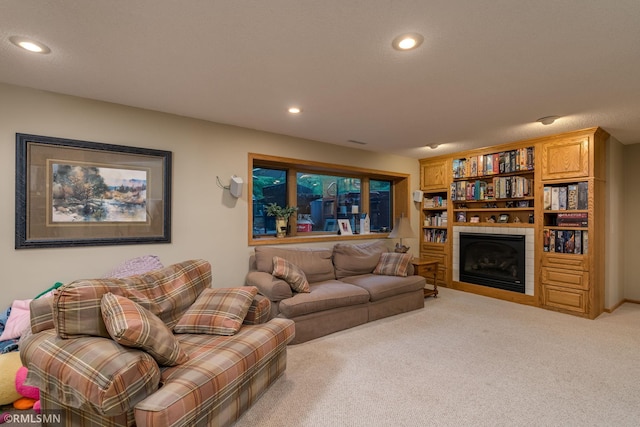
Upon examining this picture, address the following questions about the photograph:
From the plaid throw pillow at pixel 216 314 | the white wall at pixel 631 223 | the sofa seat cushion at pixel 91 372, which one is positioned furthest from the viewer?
the white wall at pixel 631 223

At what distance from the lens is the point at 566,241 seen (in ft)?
13.3

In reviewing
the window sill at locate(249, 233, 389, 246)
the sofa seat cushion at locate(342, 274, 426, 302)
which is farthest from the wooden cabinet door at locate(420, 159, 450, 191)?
the sofa seat cushion at locate(342, 274, 426, 302)

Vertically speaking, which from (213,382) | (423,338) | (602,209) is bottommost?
(423,338)

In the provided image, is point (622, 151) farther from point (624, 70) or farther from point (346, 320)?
point (346, 320)

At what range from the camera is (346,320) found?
3.51 metres

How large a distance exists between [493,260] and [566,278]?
996mm

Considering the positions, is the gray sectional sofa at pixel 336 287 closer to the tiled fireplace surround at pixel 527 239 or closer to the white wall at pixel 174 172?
the white wall at pixel 174 172

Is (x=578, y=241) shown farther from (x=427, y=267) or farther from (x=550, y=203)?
(x=427, y=267)

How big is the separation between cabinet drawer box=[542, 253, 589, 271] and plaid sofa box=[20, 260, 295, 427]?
3.99 meters

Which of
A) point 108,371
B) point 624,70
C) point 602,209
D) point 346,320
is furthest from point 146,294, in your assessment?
point 602,209

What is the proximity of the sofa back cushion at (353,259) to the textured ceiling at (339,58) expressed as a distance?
1.92 meters

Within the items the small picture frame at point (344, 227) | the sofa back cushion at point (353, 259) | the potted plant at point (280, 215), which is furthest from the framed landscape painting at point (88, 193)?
the small picture frame at point (344, 227)

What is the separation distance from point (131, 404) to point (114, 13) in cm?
199

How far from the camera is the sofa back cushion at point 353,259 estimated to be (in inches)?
172
